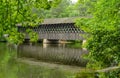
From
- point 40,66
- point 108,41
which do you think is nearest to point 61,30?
point 40,66

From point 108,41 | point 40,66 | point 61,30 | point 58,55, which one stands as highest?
point 108,41

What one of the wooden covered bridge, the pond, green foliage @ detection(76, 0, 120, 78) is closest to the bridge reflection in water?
the pond

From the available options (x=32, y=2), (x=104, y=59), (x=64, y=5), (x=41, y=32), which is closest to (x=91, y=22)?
(x=104, y=59)

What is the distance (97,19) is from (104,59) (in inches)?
115

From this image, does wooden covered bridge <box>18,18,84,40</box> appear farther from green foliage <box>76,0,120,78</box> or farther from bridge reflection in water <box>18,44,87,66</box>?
green foliage <box>76,0,120,78</box>

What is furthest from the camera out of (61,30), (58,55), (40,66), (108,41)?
(61,30)

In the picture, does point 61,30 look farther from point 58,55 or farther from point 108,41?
point 108,41

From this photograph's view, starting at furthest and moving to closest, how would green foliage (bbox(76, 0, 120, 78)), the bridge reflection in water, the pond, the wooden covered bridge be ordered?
the wooden covered bridge, the bridge reflection in water, the pond, green foliage (bbox(76, 0, 120, 78))

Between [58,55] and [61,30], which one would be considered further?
[61,30]

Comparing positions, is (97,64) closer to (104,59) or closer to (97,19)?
(104,59)

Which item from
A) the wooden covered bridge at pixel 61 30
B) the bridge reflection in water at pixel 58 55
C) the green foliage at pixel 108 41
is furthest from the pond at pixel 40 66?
the wooden covered bridge at pixel 61 30

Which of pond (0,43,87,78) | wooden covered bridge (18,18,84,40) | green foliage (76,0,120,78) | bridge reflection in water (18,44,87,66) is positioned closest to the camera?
green foliage (76,0,120,78)

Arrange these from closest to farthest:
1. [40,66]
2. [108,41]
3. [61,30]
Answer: [108,41] < [40,66] < [61,30]

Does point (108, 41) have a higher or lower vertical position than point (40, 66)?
higher
